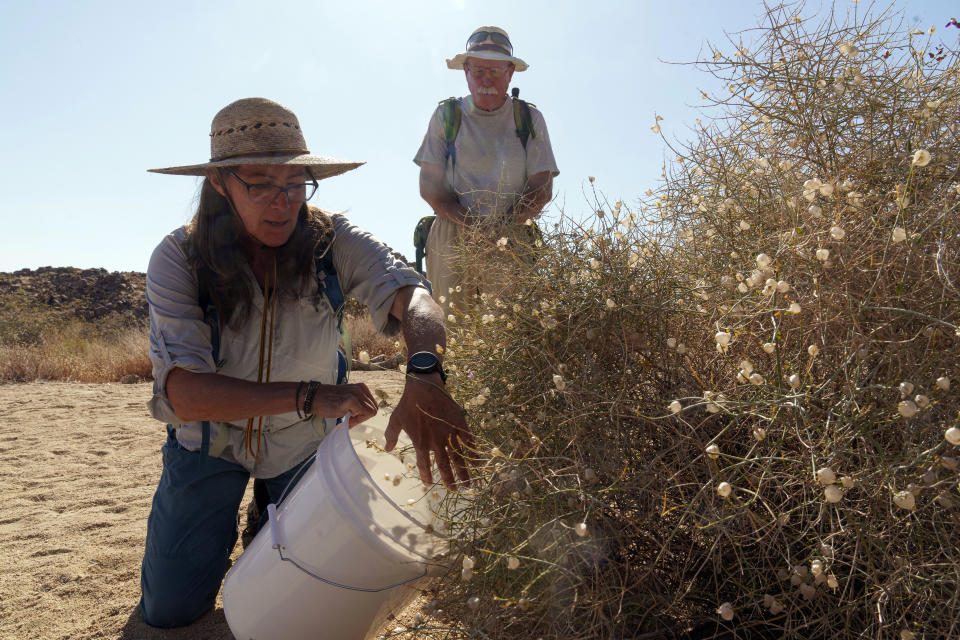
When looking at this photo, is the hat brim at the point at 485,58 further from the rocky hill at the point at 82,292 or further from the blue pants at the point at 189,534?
the rocky hill at the point at 82,292

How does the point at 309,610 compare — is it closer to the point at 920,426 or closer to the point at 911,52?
the point at 920,426

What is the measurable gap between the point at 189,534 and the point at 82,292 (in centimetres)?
1989

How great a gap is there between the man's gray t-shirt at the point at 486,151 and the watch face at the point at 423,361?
138 cm

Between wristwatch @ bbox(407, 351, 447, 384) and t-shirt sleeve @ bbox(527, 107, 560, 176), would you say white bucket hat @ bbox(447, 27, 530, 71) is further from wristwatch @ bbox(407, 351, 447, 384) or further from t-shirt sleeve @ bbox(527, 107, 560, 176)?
wristwatch @ bbox(407, 351, 447, 384)

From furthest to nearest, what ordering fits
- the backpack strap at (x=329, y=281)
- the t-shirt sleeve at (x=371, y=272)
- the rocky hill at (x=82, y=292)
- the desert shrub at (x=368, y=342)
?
the rocky hill at (x=82, y=292) < the desert shrub at (x=368, y=342) < the backpack strap at (x=329, y=281) < the t-shirt sleeve at (x=371, y=272)

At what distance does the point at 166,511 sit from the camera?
232 centimetres

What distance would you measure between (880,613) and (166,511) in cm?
219

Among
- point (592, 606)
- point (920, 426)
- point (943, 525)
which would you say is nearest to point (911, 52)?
point (920, 426)

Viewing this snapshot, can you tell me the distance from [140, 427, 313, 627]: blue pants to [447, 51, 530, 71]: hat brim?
1997 millimetres

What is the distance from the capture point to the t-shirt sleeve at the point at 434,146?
312 cm

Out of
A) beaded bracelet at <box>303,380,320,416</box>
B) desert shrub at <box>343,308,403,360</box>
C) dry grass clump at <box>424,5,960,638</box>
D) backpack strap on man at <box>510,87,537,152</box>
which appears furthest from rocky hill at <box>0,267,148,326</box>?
dry grass clump at <box>424,5,960,638</box>

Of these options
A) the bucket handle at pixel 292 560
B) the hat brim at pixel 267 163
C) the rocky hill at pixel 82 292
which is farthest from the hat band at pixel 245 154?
the rocky hill at pixel 82 292

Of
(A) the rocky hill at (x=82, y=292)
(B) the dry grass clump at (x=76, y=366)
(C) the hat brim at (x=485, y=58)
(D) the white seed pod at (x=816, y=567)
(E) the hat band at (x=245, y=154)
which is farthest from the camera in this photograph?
(A) the rocky hill at (x=82, y=292)

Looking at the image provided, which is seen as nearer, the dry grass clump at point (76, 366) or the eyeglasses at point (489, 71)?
the eyeglasses at point (489, 71)
